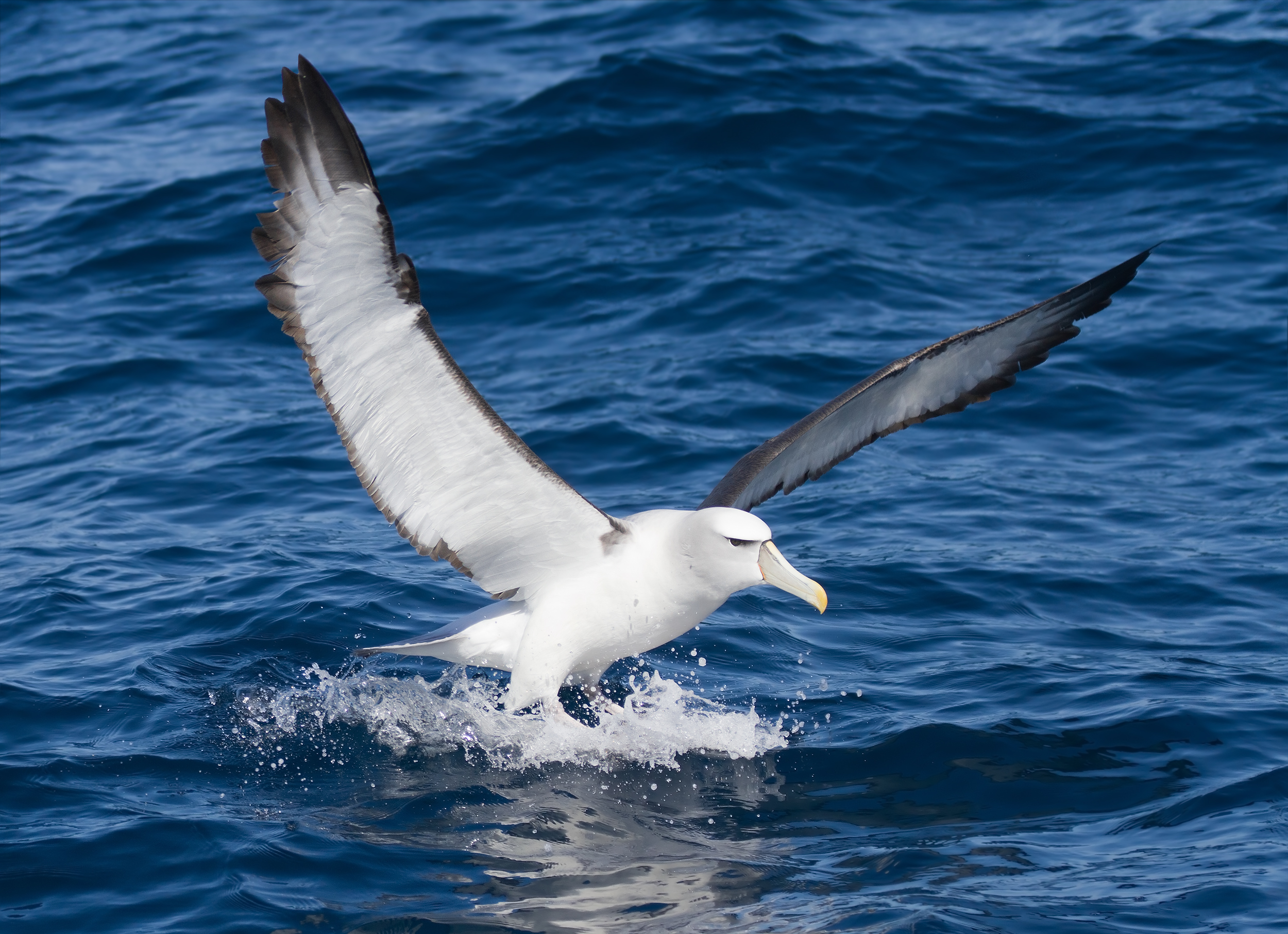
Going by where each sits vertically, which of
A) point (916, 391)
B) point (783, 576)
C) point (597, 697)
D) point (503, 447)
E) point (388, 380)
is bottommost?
point (597, 697)

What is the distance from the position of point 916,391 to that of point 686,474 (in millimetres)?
2949

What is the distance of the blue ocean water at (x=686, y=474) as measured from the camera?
6.16 meters

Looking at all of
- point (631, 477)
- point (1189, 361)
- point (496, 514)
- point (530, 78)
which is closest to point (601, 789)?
point (496, 514)

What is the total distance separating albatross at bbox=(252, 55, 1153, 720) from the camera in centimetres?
621

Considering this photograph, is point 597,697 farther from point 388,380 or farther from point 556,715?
point 388,380

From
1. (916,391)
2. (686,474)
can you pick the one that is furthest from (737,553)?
(686,474)

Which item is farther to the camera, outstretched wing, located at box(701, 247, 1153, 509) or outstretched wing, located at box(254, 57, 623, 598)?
outstretched wing, located at box(701, 247, 1153, 509)

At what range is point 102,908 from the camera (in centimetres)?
570

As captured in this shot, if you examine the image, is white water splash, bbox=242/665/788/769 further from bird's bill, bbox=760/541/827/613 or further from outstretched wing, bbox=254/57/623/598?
bird's bill, bbox=760/541/827/613

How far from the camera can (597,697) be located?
26.2 feet

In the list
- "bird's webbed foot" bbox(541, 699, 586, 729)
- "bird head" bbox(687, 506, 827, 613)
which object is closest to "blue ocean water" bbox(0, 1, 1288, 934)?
"bird's webbed foot" bbox(541, 699, 586, 729)

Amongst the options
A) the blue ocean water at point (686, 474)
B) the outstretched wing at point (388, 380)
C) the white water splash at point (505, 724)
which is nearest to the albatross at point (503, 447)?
the outstretched wing at point (388, 380)

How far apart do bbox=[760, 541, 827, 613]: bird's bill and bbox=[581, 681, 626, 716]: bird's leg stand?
1267mm

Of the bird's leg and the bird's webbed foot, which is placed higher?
the bird's webbed foot
